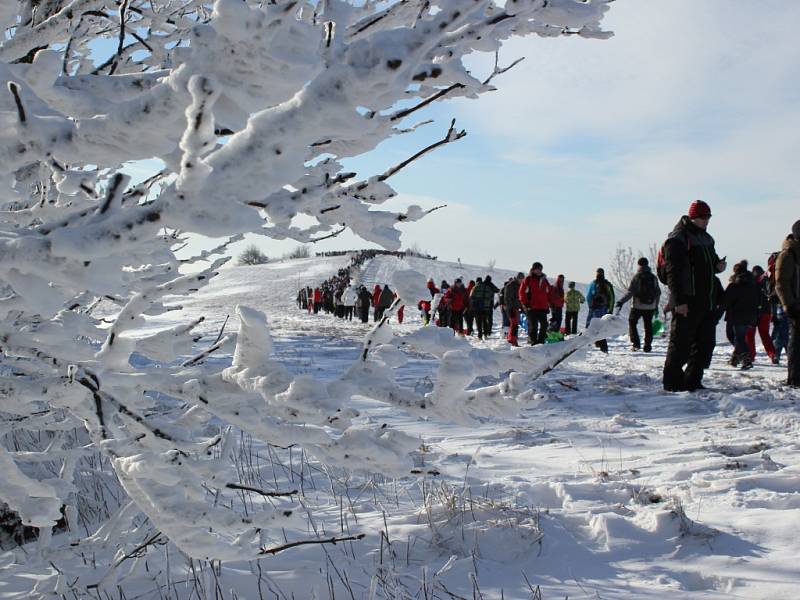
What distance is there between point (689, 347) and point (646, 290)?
456 cm

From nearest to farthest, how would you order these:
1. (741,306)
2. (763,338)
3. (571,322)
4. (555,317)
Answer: (741,306) < (763,338) < (555,317) < (571,322)

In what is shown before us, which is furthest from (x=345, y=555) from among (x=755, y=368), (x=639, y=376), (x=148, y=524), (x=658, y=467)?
(x=755, y=368)

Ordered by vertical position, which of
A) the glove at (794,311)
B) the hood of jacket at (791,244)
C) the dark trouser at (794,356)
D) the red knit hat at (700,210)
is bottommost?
the dark trouser at (794,356)

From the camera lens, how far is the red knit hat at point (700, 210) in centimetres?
545

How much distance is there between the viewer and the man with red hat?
5379 mm

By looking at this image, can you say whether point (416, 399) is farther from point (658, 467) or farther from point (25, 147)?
point (658, 467)

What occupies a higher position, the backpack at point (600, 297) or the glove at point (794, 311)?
the backpack at point (600, 297)

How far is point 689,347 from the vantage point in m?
5.77

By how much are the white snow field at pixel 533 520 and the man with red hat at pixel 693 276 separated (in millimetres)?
975

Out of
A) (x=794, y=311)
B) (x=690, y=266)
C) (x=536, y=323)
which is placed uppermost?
(x=690, y=266)

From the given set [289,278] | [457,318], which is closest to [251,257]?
[289,278]

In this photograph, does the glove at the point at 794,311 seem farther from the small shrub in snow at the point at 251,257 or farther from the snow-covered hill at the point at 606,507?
the small shrub in snow at the point at 251,257

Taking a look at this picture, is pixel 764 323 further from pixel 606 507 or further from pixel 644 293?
pixel 606 507

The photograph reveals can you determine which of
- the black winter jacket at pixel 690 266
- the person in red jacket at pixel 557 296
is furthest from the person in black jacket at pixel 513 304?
the black winter jacket at pixel 690 266
